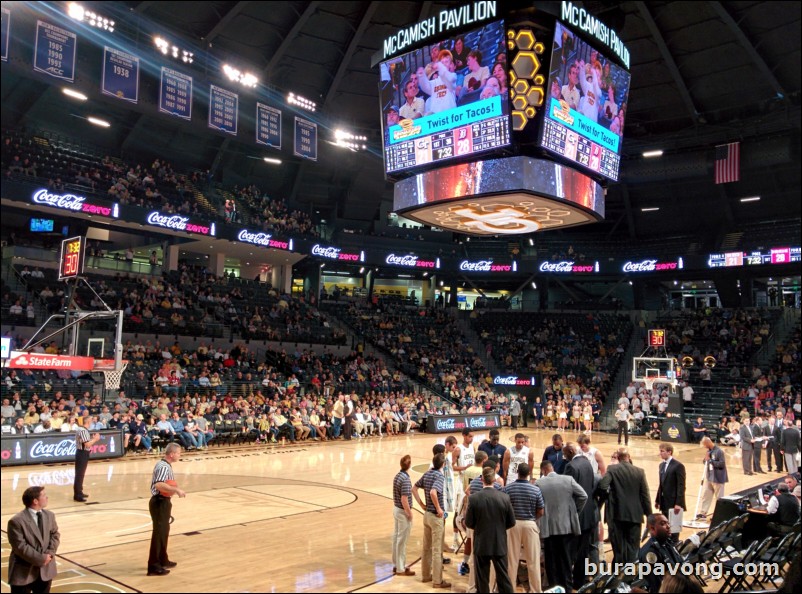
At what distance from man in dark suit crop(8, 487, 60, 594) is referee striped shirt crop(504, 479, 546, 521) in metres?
4.66

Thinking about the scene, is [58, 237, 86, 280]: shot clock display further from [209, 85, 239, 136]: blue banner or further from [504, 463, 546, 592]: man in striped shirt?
[209, 85, 239, 136]: blue banner

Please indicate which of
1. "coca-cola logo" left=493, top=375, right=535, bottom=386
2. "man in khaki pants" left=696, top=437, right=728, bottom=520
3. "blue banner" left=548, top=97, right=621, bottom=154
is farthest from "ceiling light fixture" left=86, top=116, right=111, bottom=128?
"man in khaki pants" left=696, top=437, right=728, bottom=520

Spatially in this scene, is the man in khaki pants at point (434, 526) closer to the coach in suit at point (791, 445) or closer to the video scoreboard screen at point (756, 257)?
the coach in suit at point (791, 445)

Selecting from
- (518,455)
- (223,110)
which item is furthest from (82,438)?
(223,110)

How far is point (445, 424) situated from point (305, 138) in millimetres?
14051

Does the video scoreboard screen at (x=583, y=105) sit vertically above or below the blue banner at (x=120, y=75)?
below

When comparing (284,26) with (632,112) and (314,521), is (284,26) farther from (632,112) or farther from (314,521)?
(314,521)

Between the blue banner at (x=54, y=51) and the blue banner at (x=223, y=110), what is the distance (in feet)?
19.1

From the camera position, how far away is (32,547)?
235 inches

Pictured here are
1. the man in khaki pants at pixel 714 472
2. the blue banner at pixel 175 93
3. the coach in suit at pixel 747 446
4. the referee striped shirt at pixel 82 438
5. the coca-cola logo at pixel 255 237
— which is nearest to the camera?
the man in khaki pants at pixel 714 472

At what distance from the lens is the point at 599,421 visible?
3256cm

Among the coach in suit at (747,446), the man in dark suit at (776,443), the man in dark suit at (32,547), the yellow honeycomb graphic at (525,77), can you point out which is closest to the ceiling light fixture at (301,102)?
the yellow honeycomb graphic at (525,77)

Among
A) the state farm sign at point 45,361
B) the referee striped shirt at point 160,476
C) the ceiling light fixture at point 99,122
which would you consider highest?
the ceiling light fixture at point 99,122

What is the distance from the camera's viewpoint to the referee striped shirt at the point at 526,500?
7.49 m
